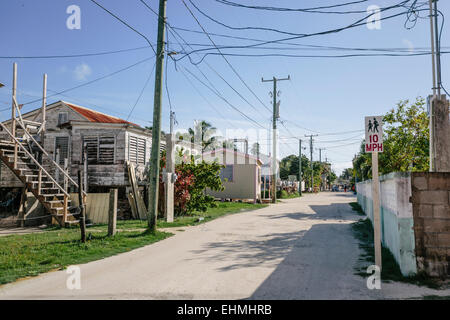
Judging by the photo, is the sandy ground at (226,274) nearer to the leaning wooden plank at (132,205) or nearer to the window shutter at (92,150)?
the leaning wooden plank at (132,205)

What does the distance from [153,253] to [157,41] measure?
7398 millimetres

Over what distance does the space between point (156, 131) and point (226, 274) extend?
6.45 m

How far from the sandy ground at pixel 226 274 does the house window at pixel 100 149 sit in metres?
8.31

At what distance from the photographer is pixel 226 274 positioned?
6430 millimetres

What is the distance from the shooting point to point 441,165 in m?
7.95

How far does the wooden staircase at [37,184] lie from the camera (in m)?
13.0

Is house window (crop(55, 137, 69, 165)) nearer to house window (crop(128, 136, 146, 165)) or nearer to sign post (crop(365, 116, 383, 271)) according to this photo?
house window (crop(128, 136, 146, 165))

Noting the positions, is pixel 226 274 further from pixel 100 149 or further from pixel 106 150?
pixel 100 149

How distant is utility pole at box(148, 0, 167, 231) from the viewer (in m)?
11.3

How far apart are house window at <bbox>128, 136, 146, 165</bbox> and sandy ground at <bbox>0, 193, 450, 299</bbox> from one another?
825 cm

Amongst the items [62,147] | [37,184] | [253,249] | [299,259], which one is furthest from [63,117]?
[299,259]

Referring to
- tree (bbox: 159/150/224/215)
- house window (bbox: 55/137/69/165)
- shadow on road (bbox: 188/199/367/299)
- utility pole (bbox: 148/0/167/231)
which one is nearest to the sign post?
shadow on road (bbox: 188/199/367/299)
